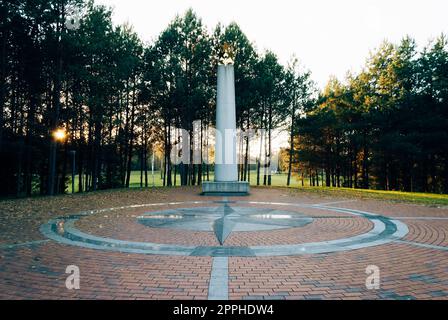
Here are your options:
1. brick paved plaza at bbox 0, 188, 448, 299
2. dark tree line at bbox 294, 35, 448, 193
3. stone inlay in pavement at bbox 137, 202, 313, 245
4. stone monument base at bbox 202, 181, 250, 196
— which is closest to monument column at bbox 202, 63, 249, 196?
stone monument base at bbox 202, 181, 250, 196

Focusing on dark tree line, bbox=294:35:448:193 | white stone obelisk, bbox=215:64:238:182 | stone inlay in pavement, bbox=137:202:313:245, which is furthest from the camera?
dark tree line, bbox=294:35:448:193

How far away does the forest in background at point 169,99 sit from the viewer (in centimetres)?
2116

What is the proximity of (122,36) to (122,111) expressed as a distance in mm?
7794

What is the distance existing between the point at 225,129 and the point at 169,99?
41.2ft

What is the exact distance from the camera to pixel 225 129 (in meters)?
19.8

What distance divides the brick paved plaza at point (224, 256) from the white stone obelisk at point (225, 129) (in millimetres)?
8888

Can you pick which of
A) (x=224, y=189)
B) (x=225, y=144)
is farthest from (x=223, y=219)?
(x=225, y=144)

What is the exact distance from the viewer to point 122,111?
105 feet

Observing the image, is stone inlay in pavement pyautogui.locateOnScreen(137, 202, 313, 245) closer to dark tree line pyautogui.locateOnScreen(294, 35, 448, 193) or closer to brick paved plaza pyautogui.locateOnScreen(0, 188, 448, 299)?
brick paved plaza pyautogui.locateOnScreen(0, 188, 448, 299)

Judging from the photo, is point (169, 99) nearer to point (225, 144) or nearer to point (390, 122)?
point (225, 144)

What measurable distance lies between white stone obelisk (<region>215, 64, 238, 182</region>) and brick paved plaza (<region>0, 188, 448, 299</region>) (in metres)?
8.89

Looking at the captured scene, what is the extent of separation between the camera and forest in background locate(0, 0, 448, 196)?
833 inches

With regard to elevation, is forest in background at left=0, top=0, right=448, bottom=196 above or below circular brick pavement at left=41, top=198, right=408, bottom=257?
above
